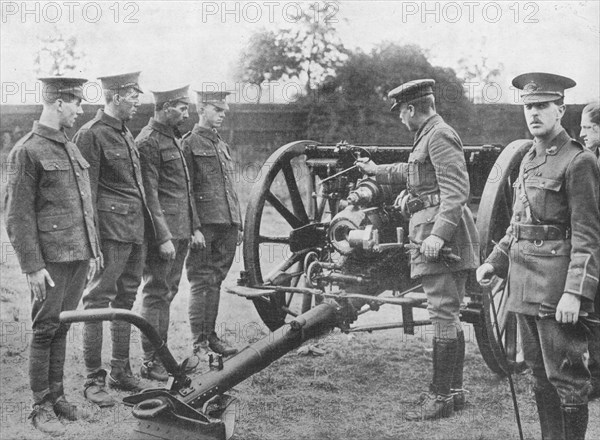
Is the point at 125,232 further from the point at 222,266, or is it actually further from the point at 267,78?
the point at 267,78

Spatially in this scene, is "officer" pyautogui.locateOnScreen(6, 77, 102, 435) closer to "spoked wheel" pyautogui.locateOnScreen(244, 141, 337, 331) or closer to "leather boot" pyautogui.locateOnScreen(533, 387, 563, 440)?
"spoked wheel" pyautogui.locateOnScreen(244, 141, 337, 331)

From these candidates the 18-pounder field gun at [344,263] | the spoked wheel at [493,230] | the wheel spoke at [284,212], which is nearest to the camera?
the 18-pounder field gun at [344,263]

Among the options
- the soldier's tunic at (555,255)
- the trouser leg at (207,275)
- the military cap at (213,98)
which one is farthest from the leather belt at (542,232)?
the military cap at (213,98)

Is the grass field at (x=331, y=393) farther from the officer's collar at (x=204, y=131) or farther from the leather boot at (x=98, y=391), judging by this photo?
the officer's collar at (x=204, y=131)

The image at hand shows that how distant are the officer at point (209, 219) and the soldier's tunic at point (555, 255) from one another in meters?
2.61

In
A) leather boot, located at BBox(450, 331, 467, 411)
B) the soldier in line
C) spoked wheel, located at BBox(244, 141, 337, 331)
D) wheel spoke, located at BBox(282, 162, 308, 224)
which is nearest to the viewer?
the soldier in line

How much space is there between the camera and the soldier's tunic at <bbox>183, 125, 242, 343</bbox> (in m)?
5.23

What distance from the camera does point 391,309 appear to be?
6898 millimetres

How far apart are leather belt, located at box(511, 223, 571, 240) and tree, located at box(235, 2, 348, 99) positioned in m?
5.22

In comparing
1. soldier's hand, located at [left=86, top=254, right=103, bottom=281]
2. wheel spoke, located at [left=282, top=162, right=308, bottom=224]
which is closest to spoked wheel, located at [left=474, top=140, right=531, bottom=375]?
wheel spoke, located at [left=282, top=162, right=308, bottom=224]

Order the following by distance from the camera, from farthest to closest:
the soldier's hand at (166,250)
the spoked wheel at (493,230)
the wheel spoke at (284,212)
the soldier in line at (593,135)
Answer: the wheel spoke at (284,212)
the soldier's hand at (166,250)
the spoked wheel at (493,230)
the soldier in line at (593,135)

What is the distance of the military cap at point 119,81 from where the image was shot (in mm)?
4457

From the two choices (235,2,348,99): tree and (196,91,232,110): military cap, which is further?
(235,2,348,99): tree

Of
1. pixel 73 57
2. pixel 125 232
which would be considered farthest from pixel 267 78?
pixel 125 232
